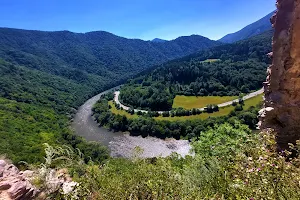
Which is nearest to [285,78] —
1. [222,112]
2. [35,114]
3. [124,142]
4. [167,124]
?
[124,142]

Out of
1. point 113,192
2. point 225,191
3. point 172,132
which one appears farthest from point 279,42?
point 172,132

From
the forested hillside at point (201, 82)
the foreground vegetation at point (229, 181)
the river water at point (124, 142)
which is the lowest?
the river water at point (124, 142)

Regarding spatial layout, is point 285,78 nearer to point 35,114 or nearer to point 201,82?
point 35,114

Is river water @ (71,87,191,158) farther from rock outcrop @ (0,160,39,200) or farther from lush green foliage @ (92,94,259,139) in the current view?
rock outcrop @ (0,160,39,200)

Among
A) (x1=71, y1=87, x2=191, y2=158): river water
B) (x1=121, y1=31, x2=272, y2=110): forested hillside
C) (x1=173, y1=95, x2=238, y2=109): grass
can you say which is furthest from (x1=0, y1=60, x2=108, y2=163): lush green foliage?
(x1=173, y1=95, x2=238, y2=109): grass

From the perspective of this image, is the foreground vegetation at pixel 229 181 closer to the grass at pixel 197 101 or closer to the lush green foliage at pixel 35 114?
the lush green foliage at pixel 35 114

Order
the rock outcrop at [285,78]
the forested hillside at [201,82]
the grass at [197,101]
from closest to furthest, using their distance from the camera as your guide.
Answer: the rock outcrop at [285,78], the grass at [197,101], the forested hillside at [201,82]

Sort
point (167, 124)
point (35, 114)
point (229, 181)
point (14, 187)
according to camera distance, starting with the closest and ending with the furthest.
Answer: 1. point (229, 181)
2. point (14, 187)
3. point (167, 124)
4. point (35, 114)

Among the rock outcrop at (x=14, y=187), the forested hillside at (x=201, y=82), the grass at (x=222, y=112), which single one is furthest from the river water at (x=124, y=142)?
the rock outcrop at (x=14, y=187)
